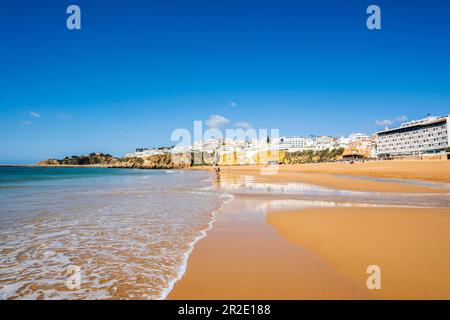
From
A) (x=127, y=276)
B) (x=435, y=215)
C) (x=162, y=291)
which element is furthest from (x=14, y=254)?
(x=435, y=215)

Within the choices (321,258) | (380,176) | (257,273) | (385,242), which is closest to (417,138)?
(380,176)

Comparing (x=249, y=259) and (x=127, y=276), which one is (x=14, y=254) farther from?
(x=249, y=259)

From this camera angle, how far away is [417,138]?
8462 cm

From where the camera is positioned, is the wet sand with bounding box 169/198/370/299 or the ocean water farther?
the ocean water

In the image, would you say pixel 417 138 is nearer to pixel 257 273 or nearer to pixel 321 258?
pixel 321 258

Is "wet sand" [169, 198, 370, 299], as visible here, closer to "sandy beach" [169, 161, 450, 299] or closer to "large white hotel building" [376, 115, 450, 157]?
"sandy beach" [169, 161, 450, 299]

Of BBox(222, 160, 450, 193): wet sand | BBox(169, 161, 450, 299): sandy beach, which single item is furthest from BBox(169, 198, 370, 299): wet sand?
BBox(222, 160, 450, 193): wet sand

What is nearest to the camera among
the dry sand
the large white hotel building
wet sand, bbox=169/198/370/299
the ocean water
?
wet sand, bbox=169/198/370/299

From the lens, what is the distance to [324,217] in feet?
24.4

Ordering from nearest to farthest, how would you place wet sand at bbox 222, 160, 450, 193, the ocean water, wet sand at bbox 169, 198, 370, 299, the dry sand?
1. wet sand at bbox 169, 198, 370, 299
2. the dry sand
3. the ocean water
4. wet sand at bbox 222, 160, 450, 193

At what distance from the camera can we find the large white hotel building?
2918 inches

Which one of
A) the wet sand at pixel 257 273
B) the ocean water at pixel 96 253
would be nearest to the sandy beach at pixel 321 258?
the wet sand at pixel 257 273

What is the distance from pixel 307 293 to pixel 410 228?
405 cm

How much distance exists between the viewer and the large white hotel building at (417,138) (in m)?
74.1
